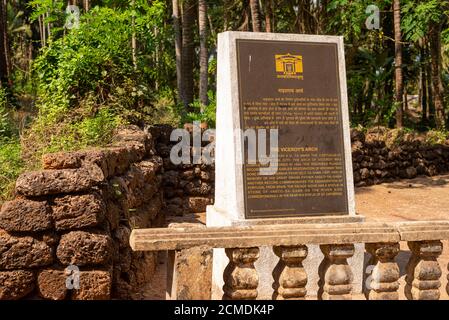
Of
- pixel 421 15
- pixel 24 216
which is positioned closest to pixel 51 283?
pixel 24 216

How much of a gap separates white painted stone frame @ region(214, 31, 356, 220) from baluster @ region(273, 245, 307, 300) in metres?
1.97

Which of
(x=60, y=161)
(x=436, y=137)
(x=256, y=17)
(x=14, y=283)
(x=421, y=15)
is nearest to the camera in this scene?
(x=14, y=283)

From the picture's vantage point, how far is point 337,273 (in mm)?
3506

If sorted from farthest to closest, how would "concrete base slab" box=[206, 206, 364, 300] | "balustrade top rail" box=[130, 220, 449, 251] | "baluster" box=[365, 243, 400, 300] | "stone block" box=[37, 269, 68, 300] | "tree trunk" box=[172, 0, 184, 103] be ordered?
1. "tree trunk" box=[172, 0, 184, 103]
2. "concrete base slab" box=[206, 206, 364, 300]
3. "stone block" box=[37, 269, 68, 300]
4. "baluster" box=[365, 243, 400, 300]
5. "balustrade top rail" box=[130, 220, 449, 251]

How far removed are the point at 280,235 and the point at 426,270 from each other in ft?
3.54

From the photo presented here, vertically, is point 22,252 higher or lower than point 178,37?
lower

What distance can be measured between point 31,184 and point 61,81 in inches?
211

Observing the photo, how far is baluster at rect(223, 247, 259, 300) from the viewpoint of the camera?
3287mm

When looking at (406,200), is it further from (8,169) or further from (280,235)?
(280,235)

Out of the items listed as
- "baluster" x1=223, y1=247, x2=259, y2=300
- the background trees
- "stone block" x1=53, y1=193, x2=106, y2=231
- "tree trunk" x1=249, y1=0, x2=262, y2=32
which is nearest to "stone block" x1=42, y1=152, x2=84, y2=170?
"stone block" x1=53, y1=193, x2=106, y2=231

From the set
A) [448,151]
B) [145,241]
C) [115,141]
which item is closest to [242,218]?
[145,241]

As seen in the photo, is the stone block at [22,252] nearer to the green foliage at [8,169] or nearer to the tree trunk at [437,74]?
the green foliage at [8,169]

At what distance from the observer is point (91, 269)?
14.5ft

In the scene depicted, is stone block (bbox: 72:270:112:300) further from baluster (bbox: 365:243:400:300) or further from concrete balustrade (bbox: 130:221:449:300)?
baluster (bbox: 365:243:400:300)
